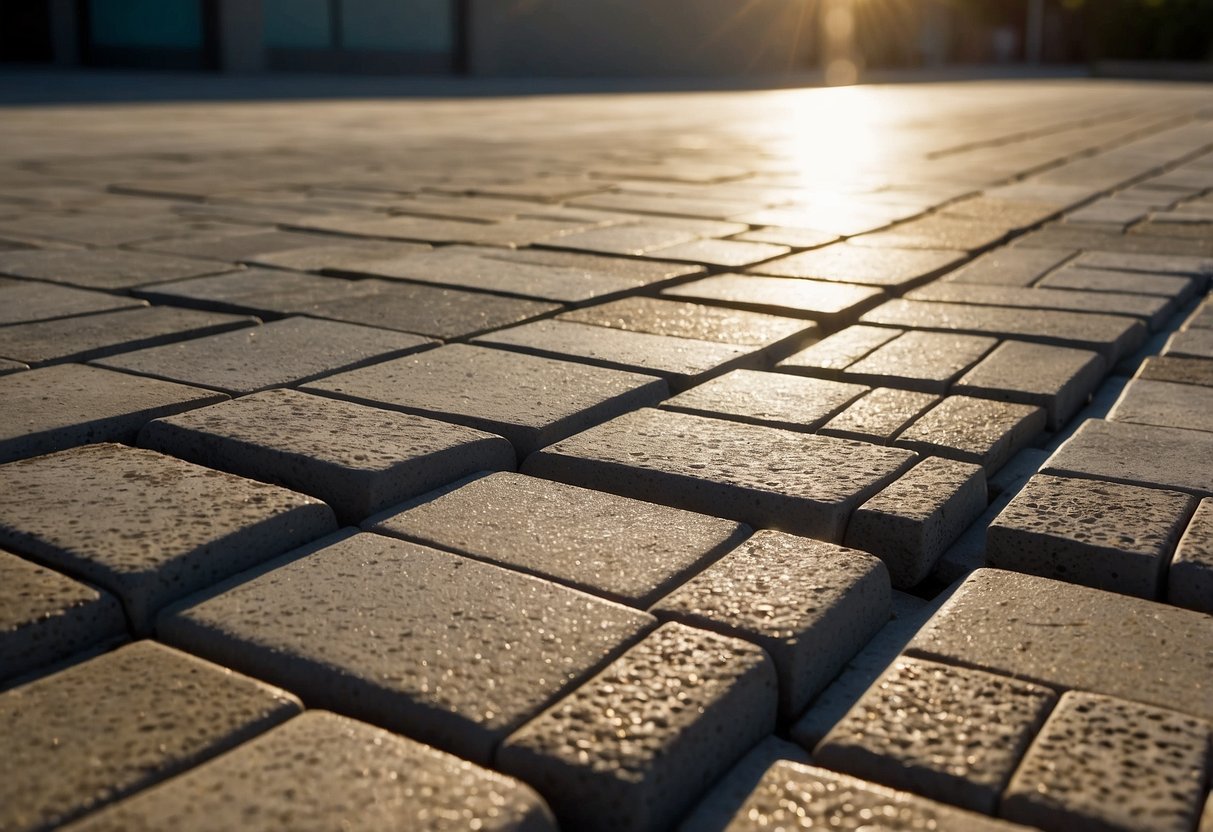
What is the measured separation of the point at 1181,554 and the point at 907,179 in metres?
4.89

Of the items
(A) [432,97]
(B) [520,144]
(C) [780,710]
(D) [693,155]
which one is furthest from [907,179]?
(A) [432,97]

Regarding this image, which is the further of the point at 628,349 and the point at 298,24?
the point at 298,24

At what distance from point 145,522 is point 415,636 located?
46cm

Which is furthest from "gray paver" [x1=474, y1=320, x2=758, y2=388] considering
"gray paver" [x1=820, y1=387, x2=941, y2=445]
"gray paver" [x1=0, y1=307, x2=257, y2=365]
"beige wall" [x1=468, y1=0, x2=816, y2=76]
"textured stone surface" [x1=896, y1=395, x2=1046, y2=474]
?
"beige wall" [x1=468, y1=0, x2=816, y2=76]

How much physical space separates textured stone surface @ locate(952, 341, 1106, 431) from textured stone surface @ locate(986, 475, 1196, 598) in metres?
0.51

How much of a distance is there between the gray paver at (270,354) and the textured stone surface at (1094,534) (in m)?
1.32

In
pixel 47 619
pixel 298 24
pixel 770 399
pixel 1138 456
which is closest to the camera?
pixel 47 619

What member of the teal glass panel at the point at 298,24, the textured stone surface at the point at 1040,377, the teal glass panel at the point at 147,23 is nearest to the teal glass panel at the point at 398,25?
the teal glass panel at the point at 298,24

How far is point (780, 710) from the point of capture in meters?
1.38

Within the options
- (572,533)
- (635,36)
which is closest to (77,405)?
(572,533)

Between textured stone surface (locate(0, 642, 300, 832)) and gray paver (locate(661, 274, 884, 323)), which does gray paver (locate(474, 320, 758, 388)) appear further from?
textured stone surface (locate(0, 642, 300, 832))

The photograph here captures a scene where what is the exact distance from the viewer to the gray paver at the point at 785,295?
10.0 feet

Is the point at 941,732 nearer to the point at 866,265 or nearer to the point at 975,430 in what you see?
the point at 975,430

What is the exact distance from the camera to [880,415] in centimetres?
223
